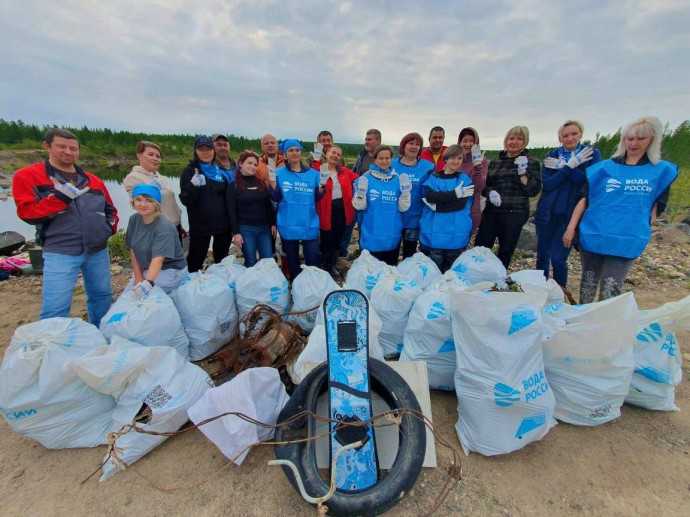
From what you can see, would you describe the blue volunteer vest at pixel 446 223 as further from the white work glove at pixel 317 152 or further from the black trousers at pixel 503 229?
the white work glove at pixel 317 152

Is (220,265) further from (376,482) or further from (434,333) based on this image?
(376,482)

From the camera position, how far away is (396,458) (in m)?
1.52

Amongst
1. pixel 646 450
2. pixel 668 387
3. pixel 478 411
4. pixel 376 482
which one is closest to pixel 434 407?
pixel 478 411

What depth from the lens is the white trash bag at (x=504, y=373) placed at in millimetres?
1644

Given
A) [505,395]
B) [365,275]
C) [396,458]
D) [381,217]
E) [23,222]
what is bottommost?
[23,222]

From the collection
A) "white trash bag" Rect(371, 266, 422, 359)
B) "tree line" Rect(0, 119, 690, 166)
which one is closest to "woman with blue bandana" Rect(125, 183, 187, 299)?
"white trash bag" Rect(371, 266, 422, 359)

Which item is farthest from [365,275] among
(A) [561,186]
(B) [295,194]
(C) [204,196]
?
(A) [561,186]

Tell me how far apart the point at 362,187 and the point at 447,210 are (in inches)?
34.8

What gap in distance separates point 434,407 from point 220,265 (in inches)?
89.2

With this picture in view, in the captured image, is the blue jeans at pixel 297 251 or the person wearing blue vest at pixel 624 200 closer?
the person wearing blue vest at pixel 624 200

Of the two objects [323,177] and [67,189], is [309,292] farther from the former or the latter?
[67,189]

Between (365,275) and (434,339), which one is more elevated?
(365,275)

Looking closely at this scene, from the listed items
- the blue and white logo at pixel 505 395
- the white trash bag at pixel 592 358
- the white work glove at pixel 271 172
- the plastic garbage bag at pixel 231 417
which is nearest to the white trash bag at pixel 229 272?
the white work glove at pixel 271 172

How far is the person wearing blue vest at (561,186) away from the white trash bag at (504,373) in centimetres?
176
